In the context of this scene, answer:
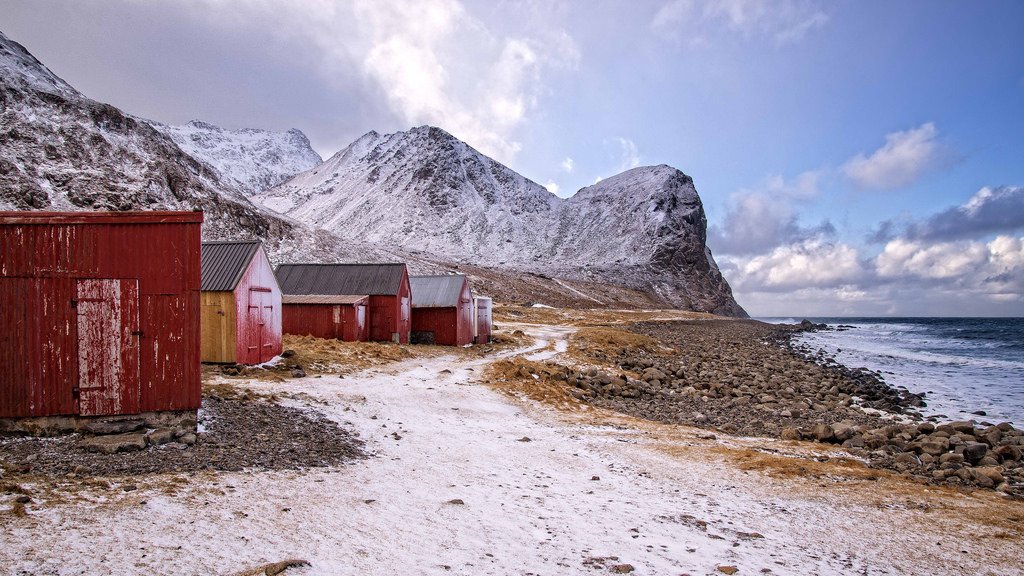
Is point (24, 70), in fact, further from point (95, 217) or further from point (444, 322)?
point (95, 217)

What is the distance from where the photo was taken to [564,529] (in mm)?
8289

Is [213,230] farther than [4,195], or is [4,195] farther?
[213,230]

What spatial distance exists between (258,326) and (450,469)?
544 inches

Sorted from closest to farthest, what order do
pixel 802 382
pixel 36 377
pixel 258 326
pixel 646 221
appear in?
1. pixel 36 377
2. pixel 258 326
3. pixel 802 382
4. pixel 646 221

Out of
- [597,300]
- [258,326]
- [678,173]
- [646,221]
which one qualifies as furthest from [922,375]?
[678,173]

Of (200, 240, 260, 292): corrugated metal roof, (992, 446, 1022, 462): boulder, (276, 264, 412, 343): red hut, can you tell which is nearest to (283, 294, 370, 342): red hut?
(276, 264, 412, 343): red hut

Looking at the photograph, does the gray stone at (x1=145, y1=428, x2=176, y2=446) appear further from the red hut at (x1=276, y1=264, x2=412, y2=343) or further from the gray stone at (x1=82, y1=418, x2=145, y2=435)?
the red hut at (x1=276, y1=264, x2=412, y2=343)

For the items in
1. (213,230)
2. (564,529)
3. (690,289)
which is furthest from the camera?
(690,289)

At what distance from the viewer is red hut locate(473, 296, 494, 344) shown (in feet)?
130

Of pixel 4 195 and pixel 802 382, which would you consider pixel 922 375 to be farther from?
pixel 4 195

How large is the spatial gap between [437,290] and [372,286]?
492 cm

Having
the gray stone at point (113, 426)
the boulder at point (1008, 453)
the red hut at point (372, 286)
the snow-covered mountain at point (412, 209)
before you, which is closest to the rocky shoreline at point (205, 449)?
the gray stone at point (113, 426)

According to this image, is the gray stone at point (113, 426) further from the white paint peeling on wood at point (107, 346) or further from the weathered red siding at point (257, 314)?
the weathered red siding at point (257, 314)

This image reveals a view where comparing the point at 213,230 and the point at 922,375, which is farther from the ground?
the point at 213,230
